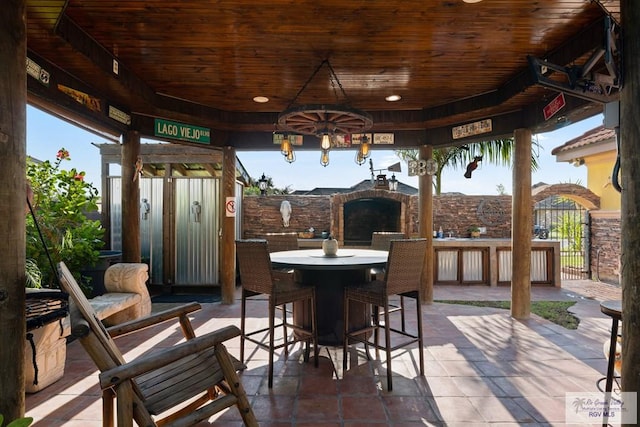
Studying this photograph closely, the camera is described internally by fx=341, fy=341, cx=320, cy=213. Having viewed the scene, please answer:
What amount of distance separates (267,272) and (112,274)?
2254 mm

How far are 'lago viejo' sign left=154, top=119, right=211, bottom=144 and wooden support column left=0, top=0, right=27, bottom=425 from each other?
9.63 feet

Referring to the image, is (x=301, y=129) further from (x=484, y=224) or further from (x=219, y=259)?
(x=484, y=224)

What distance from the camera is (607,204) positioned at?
6598 mm

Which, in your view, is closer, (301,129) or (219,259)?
(301,129)

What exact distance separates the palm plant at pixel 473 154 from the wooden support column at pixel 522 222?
11.0 ft

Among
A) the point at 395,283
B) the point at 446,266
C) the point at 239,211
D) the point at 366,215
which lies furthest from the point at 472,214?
the point at 395,283

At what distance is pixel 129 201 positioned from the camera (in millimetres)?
4137

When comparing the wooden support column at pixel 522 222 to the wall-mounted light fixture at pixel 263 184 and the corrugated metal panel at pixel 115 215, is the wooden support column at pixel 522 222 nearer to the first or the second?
the wall-mounted light fixture at pixel 263 184

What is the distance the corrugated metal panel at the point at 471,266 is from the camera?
6.29m

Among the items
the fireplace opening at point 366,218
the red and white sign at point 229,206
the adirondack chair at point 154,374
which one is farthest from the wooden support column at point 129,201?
the fireplace opening at point 366,218

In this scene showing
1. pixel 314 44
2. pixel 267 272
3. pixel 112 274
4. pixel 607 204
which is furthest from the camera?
pixel 607 204

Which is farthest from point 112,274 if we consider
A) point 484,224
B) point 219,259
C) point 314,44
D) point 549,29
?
point 484,224

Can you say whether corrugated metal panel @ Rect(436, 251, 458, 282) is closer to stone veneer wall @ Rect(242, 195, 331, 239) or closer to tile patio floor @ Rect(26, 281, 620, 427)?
stone veneer wall @ Rect(242, 195, 331, 239)

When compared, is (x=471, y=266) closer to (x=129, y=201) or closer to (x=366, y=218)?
(x=366, y=218)
